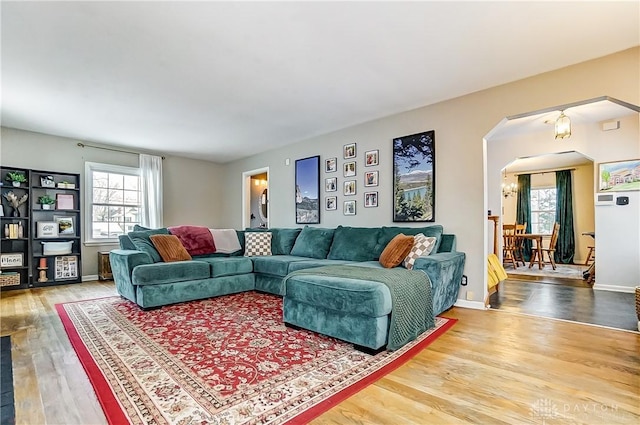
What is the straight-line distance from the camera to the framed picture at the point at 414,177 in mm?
3836

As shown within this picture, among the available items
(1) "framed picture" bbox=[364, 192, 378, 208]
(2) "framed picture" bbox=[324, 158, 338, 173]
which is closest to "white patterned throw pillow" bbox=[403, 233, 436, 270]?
→ (1) "framed picture" bbox=[364, 192, 378, 208]

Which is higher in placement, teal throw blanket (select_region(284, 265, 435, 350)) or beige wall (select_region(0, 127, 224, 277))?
beige wall (select_region(0, 127, 224, 277))

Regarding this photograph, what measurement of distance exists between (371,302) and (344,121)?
302 cm

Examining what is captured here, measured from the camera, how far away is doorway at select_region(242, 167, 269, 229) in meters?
6.81

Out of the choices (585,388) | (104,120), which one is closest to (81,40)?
(104,120)

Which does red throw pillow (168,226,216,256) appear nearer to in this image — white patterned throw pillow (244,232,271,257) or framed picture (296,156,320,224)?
white patterned throw pillow (244,232,271,257)

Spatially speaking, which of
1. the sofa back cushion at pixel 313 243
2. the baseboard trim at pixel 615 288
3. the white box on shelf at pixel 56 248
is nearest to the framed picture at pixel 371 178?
the sofa back cushion at pixel 313 243

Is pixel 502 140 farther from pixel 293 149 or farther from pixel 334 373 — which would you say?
pixel 334 373

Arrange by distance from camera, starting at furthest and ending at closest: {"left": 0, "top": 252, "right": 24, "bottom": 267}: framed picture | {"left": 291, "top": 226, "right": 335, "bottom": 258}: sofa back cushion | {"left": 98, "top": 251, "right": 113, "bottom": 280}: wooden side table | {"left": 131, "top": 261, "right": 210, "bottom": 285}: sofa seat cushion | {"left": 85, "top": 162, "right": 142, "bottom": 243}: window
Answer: {"left": 85, "top": 162, "right": 142, "bottom": 243}: window
{"left": 98, "top": 251, "right": 113, "bottom": 280}: wooden side table
{"left": 0, "top": 252, "right": 24, "bottom": 267}: framed picture
{"left": 291, "top": 226, "right": 335, "bottom": 258}: sofa back cushion
{"left": 131, "top": 261, "right": 210, "bottom": 285}: sofa seat cushion

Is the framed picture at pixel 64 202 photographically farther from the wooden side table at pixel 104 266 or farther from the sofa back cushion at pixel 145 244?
the sofa back cushion at pixel 145 244

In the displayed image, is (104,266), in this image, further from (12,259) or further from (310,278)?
(310,278)

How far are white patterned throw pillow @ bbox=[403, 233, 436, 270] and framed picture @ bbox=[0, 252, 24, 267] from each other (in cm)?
544

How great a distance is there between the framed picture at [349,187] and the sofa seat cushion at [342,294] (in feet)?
7.33

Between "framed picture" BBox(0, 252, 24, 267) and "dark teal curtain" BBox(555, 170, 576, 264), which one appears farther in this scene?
"dark teal curtain" BBox(555, 170, 576, 264)
